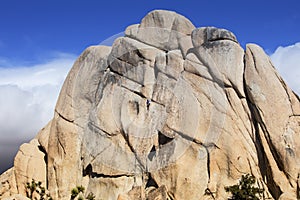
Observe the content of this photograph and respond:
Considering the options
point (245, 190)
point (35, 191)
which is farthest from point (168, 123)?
point (35, 191)

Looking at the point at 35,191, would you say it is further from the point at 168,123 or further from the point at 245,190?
the point at 245,190

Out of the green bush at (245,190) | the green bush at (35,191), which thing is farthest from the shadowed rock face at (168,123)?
the green bush at (245,190)

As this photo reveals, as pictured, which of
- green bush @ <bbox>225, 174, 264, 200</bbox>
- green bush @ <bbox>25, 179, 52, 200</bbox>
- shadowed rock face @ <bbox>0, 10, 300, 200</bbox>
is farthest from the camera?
green bush @ <bbox>25, 179, 52, 200</bbox>

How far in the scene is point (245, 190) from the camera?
1153 inches

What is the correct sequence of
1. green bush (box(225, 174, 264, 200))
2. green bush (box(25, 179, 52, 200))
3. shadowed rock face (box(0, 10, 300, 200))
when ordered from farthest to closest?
green bush (box(25, 179, 52, 200)) → shadowed rock face (box(0, 10, 300, 200)) → green bush (box(225, 174, 264, 200))

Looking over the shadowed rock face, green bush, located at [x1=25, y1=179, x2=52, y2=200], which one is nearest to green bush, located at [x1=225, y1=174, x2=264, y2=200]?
the shadowed rock face

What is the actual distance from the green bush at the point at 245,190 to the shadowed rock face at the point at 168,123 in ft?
4.45

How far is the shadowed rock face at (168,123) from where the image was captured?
31688mm

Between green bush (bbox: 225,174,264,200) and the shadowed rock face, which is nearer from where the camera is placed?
green bush (bbox: 225,174,264,200)

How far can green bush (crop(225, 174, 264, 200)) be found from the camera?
29.1 metres

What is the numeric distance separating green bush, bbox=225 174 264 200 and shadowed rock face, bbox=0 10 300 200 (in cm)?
136

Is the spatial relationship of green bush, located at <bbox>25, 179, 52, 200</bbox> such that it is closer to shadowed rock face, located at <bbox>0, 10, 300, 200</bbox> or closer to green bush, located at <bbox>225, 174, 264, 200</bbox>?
shadowed rock face, located at <bbox>0, 10, 300, 200</bbox>

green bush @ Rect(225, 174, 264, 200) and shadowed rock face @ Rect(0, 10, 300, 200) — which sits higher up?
shadowed rock face @ Rect(0, 10, 300, 200)

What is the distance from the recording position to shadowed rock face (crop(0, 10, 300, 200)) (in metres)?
31.7
